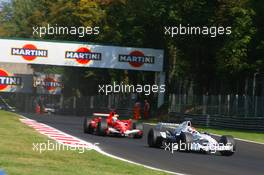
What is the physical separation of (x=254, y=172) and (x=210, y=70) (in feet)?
110

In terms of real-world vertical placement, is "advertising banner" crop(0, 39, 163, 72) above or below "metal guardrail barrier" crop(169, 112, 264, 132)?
above

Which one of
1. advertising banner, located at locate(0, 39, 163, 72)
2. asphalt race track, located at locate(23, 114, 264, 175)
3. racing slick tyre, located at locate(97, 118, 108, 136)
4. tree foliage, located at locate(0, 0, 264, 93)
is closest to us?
asphalt race track, located at locate(23, 114, 264, 175)

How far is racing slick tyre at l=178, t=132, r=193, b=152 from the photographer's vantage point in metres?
18.1

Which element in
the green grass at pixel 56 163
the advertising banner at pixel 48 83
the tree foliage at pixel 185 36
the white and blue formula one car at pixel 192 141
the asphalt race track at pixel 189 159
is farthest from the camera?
the advertising banner at pixel 48 83

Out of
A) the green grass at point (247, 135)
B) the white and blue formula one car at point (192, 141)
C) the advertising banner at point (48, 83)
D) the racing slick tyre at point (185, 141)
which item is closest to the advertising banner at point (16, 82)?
the advertising banner at point (48, 83)

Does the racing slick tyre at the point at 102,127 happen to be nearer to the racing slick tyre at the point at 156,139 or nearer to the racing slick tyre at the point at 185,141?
the racing slick tyre at the point at 156,139

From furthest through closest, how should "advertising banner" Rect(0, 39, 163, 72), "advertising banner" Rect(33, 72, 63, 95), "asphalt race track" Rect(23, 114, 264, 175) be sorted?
"advertising banner" Rect(33, 72, 63, 95) → "advertising banner" Rect(0, 39, 163, 72) → "asphalt race track" Rect(23, 114, 264, 175)

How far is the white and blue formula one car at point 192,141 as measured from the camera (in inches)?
712

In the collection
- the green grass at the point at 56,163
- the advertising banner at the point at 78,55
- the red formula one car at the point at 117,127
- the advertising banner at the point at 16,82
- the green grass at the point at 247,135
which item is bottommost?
the green grass at the point at 247,135

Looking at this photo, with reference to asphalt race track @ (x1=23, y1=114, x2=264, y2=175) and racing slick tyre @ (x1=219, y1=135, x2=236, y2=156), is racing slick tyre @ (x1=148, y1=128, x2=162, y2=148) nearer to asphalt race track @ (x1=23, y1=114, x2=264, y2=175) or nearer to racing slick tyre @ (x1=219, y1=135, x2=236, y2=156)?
asphalt race track @ (x1=23, y1=114, x2=264, y2=175)

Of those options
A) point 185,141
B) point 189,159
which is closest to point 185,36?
point 185,141

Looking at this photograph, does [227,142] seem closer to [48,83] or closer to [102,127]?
[102,127]

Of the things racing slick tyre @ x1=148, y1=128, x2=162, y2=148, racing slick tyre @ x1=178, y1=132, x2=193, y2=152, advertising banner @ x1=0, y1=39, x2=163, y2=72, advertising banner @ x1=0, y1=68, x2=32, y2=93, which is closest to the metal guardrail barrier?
advertising banner @ x1=0, y1=39, x2=163, y2=72

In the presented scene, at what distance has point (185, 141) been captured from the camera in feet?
60.0
